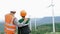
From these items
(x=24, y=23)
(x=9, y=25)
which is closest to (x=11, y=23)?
(x=9, y=25)

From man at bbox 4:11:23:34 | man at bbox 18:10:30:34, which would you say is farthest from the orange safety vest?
man at bbox 18:10:30:34

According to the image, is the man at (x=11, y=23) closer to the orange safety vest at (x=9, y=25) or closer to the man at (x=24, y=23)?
the orange safety vest at (x=9, y=25)

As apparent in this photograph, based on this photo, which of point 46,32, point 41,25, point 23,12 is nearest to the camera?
point 23,12

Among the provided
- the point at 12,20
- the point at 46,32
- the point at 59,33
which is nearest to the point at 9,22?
the point at 12,20

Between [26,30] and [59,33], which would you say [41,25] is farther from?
[26,30]

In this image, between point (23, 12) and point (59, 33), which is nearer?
point (23, 12)

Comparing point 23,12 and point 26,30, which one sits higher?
point 23,12

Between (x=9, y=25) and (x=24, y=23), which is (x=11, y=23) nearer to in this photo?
(x=9, y=25)

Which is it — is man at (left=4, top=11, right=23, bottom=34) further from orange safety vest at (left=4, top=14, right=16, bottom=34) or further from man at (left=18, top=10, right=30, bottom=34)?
man at (left=18, top=10, right=30, bottom=34)

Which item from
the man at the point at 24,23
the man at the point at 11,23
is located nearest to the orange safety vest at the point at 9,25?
the man at the point at 11,23

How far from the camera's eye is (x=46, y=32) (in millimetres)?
20625

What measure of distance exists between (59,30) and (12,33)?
15.2 m

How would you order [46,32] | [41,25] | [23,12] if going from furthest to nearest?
[41,25]
[46,32]
[23,12]

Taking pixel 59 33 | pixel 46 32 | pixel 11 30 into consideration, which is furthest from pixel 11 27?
pixel 59 33
